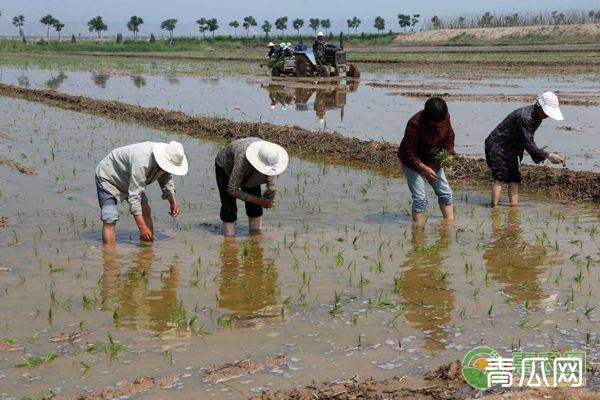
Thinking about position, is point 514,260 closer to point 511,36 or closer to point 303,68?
point 303,68

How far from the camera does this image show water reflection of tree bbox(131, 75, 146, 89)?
26112mm

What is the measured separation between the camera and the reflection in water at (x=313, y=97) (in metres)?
18.2

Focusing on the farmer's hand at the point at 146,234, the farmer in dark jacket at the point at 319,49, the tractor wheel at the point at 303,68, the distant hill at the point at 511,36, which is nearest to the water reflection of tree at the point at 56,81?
the tractor wheel at the point at 303,68

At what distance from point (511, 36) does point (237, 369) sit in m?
63.9

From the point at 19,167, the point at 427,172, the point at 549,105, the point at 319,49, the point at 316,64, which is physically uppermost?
the point at 319,49

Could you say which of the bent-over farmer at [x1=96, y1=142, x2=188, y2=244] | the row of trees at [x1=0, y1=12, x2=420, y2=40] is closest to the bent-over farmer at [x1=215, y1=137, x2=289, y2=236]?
the bent-over farmer at [x1=96, y1=142, x2=188, y2=244]

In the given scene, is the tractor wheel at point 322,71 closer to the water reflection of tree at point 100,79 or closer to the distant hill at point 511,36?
the water reflection of tree at point 100,79

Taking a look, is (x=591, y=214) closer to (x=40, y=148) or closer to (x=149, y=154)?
(x=149, y=154)

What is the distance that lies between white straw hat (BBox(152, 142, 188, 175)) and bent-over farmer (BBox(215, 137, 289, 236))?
444 millimetres

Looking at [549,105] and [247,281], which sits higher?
[549,105]

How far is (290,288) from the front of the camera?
5.52m

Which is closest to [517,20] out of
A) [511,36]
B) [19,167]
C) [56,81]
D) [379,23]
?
[511,36]

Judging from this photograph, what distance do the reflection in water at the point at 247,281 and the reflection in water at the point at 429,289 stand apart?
892 mm

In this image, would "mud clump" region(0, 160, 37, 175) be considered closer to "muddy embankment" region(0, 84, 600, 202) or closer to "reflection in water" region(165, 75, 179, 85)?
"muddy embankment" region(0, 84, 600, 202)
